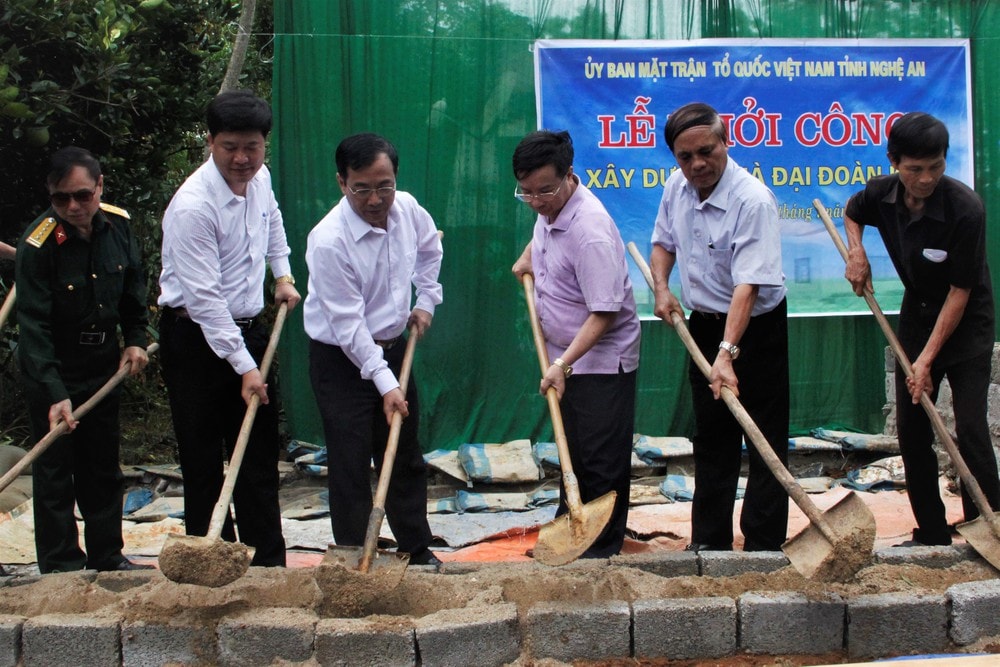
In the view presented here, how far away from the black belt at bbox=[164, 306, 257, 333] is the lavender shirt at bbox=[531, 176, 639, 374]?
3.95ft

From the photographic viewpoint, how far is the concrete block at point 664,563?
416 centimetres

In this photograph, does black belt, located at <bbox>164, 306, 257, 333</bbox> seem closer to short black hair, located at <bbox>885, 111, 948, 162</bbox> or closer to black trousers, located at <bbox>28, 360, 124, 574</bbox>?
black trousers, located at <bbox>28, 360, 124, 574</bbox>

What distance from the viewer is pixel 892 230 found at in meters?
4.58

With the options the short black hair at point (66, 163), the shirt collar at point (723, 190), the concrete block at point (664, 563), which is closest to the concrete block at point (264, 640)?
the concrete block at point (664, 563)

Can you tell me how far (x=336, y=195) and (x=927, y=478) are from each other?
12.4 ft

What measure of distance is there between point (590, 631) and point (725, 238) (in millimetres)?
1604

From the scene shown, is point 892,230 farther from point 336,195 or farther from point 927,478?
point 336,195

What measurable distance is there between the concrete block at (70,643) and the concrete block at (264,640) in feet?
1.23

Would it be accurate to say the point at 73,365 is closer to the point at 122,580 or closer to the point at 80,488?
the point at 80,488

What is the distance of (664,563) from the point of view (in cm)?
418

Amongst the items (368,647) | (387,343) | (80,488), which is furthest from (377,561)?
(80,488)

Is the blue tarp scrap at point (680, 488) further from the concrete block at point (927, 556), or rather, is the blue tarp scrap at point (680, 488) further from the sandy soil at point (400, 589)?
the sandy soil at point (400, 589)

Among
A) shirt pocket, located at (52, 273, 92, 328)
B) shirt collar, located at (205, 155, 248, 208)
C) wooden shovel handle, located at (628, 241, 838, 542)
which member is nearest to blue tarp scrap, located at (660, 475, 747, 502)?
wooden shovel handle, located at (628, 241, 838, 542)

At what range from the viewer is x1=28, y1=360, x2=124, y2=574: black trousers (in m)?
4.45
